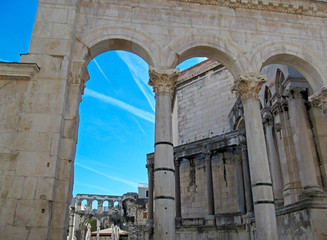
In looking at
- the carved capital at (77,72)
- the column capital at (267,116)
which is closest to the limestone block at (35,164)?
the carved capital at (77,72)

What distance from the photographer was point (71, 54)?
28.2 feet

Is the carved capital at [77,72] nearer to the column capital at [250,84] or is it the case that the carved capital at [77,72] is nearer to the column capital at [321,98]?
the column capital at [250,84]

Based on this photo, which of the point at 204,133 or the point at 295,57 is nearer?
the point at 295,57

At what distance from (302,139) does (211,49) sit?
481 centimetres

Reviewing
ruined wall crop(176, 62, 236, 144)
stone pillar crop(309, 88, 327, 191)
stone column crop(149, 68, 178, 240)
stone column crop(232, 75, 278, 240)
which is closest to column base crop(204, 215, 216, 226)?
ruined wall crop(176, 62, 236, 144)

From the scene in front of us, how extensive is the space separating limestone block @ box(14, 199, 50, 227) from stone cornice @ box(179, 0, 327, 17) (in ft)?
23.7

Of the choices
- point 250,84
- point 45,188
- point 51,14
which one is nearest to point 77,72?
point 51,14

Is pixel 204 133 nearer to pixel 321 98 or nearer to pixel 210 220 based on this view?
pixel 210 220

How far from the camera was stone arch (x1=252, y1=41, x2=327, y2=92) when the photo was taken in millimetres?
9375

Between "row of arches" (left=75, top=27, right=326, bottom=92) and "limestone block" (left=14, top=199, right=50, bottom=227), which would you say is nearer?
"limestone block" (left=14, top=199, right=50, bottom=227)

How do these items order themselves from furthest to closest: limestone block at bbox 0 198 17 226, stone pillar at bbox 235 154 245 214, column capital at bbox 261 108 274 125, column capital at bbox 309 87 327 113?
stone pillar at bbox 235 154 245 214 → column capital at bbox 261 108 274 125 → column capital at bbox 309 87 327 113 → limestone block at bbox 0 198 17 226

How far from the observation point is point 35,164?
24.0ft

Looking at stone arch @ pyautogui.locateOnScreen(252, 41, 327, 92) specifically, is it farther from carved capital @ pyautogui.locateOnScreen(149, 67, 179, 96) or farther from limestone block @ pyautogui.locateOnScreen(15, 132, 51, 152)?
limestone block @ pyautogui.locateOnScreen(15, 132, 51, 152)

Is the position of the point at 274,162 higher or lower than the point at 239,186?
higher
